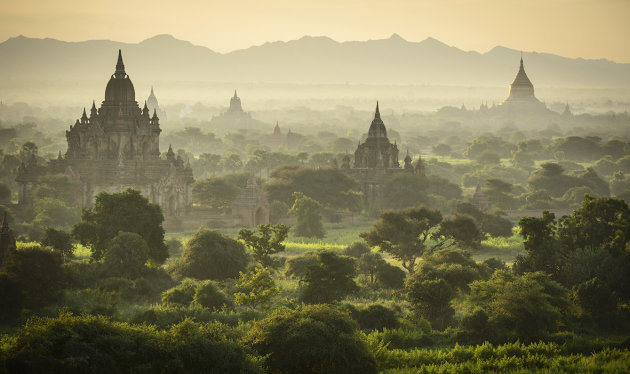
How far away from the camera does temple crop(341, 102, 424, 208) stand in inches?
3268

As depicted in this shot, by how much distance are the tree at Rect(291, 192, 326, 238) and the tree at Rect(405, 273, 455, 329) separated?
26651 millimetres

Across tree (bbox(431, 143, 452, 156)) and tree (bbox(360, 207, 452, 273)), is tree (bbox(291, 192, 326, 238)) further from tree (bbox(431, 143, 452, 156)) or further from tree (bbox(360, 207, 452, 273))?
tree (bbox(431, 143, 452, 156))

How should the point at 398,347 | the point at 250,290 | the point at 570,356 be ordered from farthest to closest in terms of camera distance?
→ the point at 250,290 < the point at 398,347 < the point at 570,356

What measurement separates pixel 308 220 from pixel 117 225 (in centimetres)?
2052

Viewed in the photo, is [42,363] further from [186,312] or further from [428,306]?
[428,306]

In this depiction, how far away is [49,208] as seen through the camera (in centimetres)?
6294

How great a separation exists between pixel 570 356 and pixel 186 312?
1567cm

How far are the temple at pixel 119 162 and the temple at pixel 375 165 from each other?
19.6 metres

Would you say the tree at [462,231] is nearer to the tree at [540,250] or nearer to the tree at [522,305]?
the tree at [540,250]

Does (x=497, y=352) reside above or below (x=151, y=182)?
below

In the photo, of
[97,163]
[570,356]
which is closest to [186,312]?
[570,356]

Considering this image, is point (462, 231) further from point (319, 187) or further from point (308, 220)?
point (319, 187)

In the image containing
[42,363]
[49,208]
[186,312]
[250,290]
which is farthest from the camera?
[49,208]

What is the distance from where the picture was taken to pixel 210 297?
123 feet
